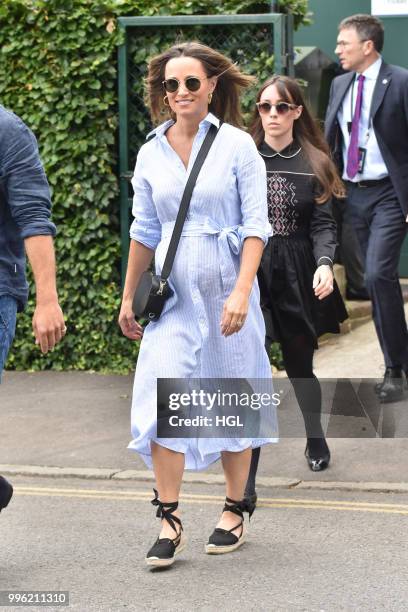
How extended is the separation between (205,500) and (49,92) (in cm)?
388

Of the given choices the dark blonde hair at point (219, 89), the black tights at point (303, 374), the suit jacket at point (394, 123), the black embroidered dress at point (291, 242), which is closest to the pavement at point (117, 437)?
the black tights at point (303, 374)

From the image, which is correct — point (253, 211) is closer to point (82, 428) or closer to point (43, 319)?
point (43, 319)

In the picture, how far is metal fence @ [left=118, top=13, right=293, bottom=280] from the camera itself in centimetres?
878

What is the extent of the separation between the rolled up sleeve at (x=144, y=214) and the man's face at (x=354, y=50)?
315 centimetres

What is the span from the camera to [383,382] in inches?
323

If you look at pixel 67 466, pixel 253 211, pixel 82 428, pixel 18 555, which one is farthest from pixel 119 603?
pixel 82 428

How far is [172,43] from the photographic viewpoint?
911cm

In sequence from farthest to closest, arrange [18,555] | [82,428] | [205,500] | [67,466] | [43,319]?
[82,428], [67,466], [205,500], [18,555], [43,319]

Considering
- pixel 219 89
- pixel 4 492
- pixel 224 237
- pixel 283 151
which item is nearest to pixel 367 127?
→ pixel 283 151

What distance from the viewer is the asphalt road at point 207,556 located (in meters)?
4.83

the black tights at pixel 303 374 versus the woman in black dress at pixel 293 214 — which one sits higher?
the woman in black dress at pixel 293 214

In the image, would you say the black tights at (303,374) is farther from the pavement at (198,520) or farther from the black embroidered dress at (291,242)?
the pavement at (198,520)

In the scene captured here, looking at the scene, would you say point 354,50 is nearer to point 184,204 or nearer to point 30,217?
point 184,204

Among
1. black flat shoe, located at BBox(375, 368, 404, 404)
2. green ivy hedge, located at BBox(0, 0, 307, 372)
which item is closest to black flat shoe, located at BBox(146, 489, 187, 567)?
black flat shoe, located at BBox(375, 368, 404, 404)
